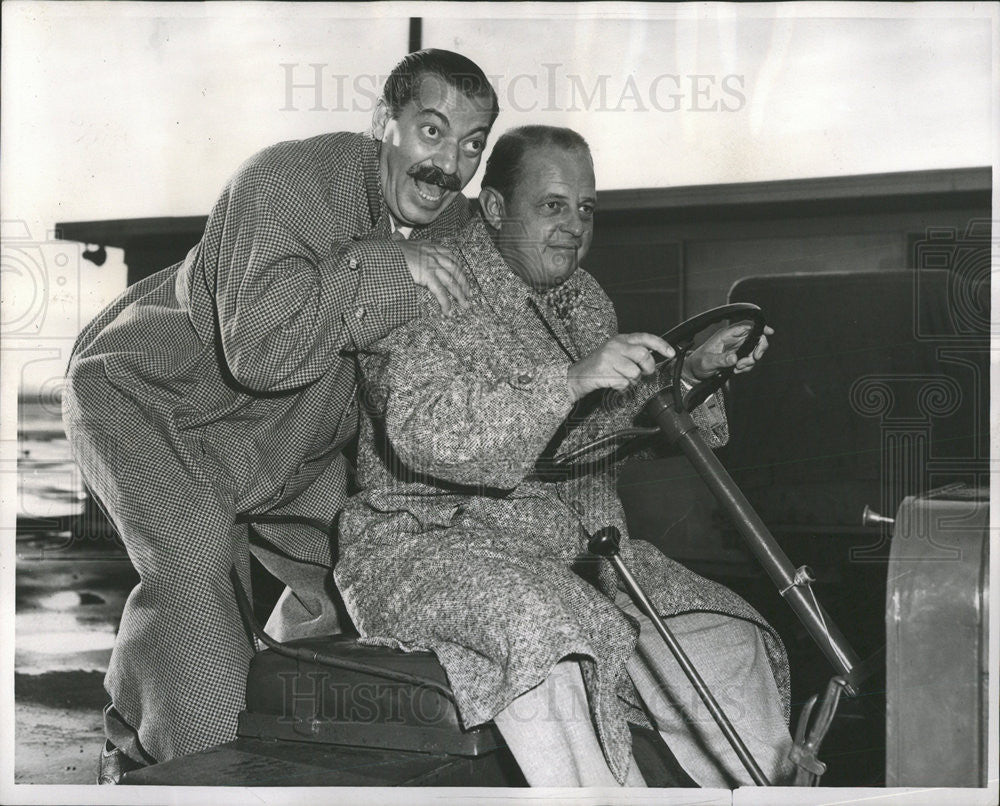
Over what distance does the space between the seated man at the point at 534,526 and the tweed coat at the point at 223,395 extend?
6.0 inches

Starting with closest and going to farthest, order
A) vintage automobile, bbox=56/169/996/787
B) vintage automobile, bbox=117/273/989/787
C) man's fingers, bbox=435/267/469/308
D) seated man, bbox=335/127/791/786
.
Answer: vintage automobile, bbox=117/273/989/787 < seated man, bbox=335/127/791/786 < man's fingers, bbox=435/267/469/308 < vintage automobile, bbox=56/169/996/787

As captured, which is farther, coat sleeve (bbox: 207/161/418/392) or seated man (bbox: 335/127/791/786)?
coat sleeve (bbox: 207/161/418/392)

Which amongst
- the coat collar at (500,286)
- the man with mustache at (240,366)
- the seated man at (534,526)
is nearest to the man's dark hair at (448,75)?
the man with mustache at (240,366)

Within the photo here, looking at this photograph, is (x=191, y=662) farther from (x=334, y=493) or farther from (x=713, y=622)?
(x=713, y=622)

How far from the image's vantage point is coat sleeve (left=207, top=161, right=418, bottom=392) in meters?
2.02

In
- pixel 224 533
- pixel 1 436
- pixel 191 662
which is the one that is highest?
pixel 1 436

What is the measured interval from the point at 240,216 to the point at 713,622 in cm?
131

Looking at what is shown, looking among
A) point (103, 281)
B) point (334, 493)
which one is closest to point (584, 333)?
point (334, 493)

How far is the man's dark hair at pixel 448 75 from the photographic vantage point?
212 centimetres

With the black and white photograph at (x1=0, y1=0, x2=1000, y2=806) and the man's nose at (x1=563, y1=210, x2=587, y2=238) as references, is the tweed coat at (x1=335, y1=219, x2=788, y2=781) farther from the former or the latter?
the man's nose at (x1=563, y1=210, x2=587, y2=238)

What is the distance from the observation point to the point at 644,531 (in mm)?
3396

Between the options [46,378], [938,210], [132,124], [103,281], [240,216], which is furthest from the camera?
[103,281]

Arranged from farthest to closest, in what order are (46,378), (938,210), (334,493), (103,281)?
1. (103,281)
2. (938,210)
3. (46,378)
4. (334,493)

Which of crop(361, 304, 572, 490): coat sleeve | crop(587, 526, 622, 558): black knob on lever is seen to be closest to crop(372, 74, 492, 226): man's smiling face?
crop(361, 304, 572, 490): coat sleeve
